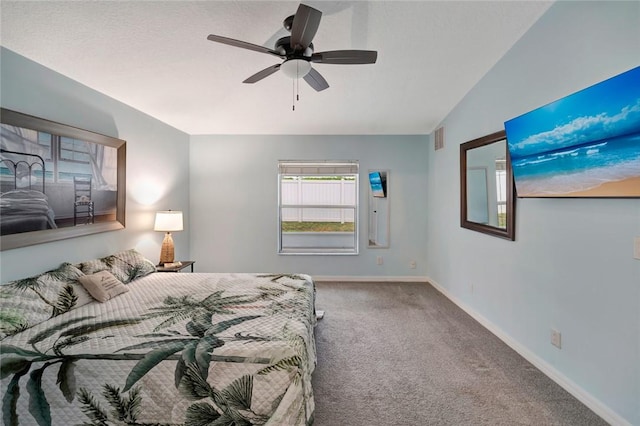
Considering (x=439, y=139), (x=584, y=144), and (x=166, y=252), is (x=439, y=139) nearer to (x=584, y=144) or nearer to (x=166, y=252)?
(x=584, y=144)

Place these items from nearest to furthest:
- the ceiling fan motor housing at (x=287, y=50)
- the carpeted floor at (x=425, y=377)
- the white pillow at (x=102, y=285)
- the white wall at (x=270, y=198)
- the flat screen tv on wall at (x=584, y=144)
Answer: the flat screen tv on wall at (x=584, y=144)
the carpeted floor at (x=425, y=377)
the ceiling fan motor housing at (x=287, y=50)
the white pillow at (x=102, y=285)
the white wall at (x=270, y=198)

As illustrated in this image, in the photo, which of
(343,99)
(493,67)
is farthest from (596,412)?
(343,99)

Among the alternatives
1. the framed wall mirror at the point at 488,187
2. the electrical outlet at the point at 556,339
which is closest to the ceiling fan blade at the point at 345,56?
the framed wall mirror at the point at 488,187

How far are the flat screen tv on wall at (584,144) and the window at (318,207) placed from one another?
2814 millimetres

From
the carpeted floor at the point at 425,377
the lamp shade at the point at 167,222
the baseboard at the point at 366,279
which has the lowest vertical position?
the carpeted floor at the point at 425,377

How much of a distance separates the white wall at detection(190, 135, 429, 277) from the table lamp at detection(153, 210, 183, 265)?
1188 millimetres

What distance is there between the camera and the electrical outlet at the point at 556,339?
226 centimetres

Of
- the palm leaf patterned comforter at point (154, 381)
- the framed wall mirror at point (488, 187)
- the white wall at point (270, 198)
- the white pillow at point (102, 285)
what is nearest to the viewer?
the palm leaf patterned comforter at point (154, 381)

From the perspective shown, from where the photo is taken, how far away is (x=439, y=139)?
4.42 m

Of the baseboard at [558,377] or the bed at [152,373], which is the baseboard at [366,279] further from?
the bed at [152,373]

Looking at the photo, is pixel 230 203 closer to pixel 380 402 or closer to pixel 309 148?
pixel 309 148

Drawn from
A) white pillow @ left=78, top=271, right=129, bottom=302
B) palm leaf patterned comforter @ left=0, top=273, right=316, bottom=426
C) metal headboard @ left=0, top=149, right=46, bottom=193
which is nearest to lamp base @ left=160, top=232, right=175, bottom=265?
white pillow @ left=78, top=271, right=129, bottom=302

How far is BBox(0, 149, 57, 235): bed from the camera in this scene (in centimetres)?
205

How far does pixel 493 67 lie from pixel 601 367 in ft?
9.18
